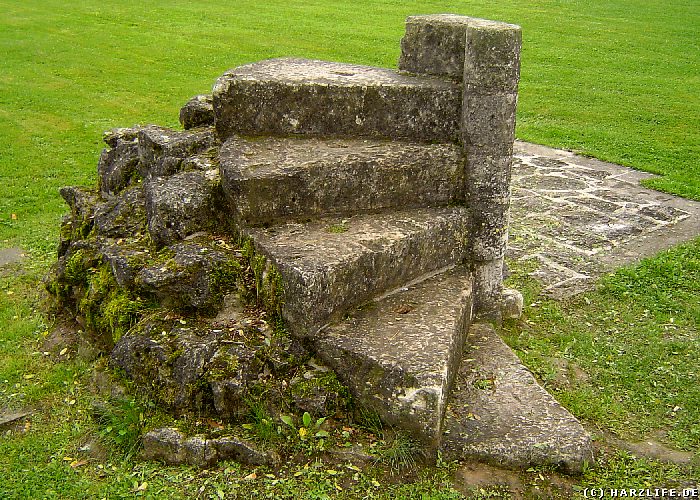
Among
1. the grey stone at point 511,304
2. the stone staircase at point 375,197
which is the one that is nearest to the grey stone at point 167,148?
the stone staircase at point 375,197

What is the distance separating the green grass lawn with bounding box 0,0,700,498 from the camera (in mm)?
4715

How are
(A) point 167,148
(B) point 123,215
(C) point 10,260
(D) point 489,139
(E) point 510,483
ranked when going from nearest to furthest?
(E) point 510,483, (D) point 489,139, (B) point 123,215, (A) point 167,148, (C) point 10,260

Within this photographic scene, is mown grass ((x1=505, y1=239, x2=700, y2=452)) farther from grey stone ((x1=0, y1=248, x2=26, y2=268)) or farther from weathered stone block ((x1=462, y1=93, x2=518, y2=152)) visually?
grey stone ((x1=0, y1=248, x2=26, y2=268))

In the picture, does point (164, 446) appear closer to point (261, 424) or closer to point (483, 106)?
point (261, 424)

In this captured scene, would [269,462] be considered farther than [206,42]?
No

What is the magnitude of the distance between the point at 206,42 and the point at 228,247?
15.4 metres

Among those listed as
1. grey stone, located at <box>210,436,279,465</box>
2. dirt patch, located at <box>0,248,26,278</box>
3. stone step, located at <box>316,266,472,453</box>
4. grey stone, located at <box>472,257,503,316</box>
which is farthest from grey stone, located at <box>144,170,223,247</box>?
dirt patch, located at <box>0,248,26,278</box>

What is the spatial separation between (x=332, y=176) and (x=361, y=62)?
12.3 meters

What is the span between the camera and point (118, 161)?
7.43 meters

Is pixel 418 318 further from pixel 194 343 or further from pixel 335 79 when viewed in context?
pixel 335 79

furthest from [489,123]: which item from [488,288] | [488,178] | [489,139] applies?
[488,288]

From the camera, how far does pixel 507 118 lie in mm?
5836

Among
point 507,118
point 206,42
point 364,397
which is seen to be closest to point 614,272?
point 507,118

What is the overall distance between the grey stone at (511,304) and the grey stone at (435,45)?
1930 millimetres
